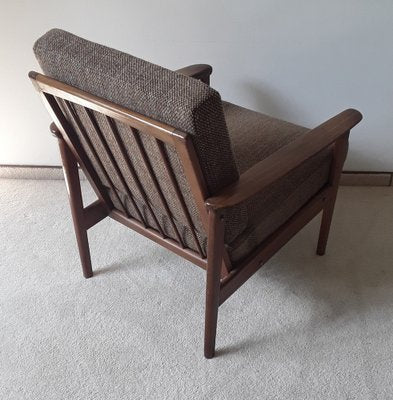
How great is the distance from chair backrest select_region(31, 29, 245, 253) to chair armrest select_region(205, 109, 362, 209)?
0.03 meters

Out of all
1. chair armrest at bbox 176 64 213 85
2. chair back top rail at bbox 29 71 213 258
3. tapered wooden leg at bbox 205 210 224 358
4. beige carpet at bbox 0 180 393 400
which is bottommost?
beige carpet at bbox 0 180 393 400

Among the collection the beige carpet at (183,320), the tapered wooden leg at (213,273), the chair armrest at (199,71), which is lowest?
the beige carpet at (183,320)

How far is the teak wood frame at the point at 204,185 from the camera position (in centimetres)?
99

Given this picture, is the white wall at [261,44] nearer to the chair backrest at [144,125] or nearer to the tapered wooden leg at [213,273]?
the chair backrest at [144,125]

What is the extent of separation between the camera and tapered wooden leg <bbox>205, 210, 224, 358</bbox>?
3.50ft

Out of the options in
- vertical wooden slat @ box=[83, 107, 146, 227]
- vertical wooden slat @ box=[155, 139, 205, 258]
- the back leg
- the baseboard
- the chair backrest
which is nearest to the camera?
the chair backrest

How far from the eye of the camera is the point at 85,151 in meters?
1.32

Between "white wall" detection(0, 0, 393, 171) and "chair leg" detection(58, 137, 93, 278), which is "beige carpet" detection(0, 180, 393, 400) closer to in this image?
"chair leg" detection(58, 137, 93, 278)

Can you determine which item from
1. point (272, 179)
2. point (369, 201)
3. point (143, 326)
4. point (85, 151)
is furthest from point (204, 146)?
point (369, 201)

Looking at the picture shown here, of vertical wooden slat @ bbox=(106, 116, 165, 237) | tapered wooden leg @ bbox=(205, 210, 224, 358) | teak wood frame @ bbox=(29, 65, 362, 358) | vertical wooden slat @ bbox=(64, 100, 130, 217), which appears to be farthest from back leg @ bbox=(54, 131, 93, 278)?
tapered wooden leg @ bbox=(205, 210, 224, 358)

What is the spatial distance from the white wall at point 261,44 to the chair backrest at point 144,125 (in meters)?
0.58

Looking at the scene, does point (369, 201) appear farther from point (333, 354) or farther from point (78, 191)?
point (78, 191)

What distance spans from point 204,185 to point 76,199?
578 mm

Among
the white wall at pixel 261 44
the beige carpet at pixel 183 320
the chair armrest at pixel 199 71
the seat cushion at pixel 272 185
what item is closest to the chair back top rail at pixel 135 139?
the seat cushion at pixel 272 185
